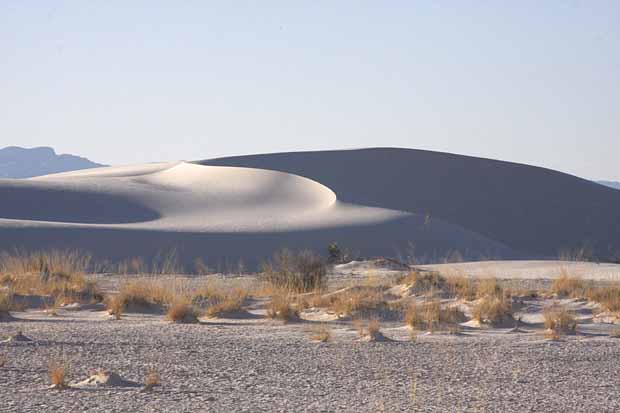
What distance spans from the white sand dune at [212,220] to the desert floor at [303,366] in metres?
21.9

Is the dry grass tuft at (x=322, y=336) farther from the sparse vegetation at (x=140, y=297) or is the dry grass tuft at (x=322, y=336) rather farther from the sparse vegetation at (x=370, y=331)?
the sparse vegetation at (x=140, y=297)

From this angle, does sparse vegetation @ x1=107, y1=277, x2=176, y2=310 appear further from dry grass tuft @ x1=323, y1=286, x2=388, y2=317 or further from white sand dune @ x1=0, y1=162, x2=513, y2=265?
white sand dune @ x1=0, y1=162, x2=513, y2=265

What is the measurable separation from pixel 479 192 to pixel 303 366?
177 feet

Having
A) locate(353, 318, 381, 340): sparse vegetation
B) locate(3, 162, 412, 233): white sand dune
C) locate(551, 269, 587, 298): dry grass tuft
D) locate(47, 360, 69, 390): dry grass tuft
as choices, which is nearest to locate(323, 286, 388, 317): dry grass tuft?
locate(353, 318, 381, 340): sparse vegetation

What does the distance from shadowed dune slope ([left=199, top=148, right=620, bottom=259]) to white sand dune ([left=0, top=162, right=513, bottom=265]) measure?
3.87m

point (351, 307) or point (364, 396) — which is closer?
point (364, 396)

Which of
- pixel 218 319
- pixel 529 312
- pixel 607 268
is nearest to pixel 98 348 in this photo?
pixel 218 319

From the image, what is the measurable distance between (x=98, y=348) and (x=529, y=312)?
9162mm

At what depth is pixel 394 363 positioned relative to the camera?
41.9 feet

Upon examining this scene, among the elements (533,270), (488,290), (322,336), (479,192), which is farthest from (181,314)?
(479,192)

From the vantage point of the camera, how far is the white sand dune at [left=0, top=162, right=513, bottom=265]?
40.1 metres

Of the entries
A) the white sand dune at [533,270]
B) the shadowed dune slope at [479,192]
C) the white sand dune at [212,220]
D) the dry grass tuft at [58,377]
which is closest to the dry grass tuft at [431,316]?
the dry grass tuft at [58,377]

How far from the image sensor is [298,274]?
2402 cm

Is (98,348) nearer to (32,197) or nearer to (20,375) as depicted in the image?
(20,375)
